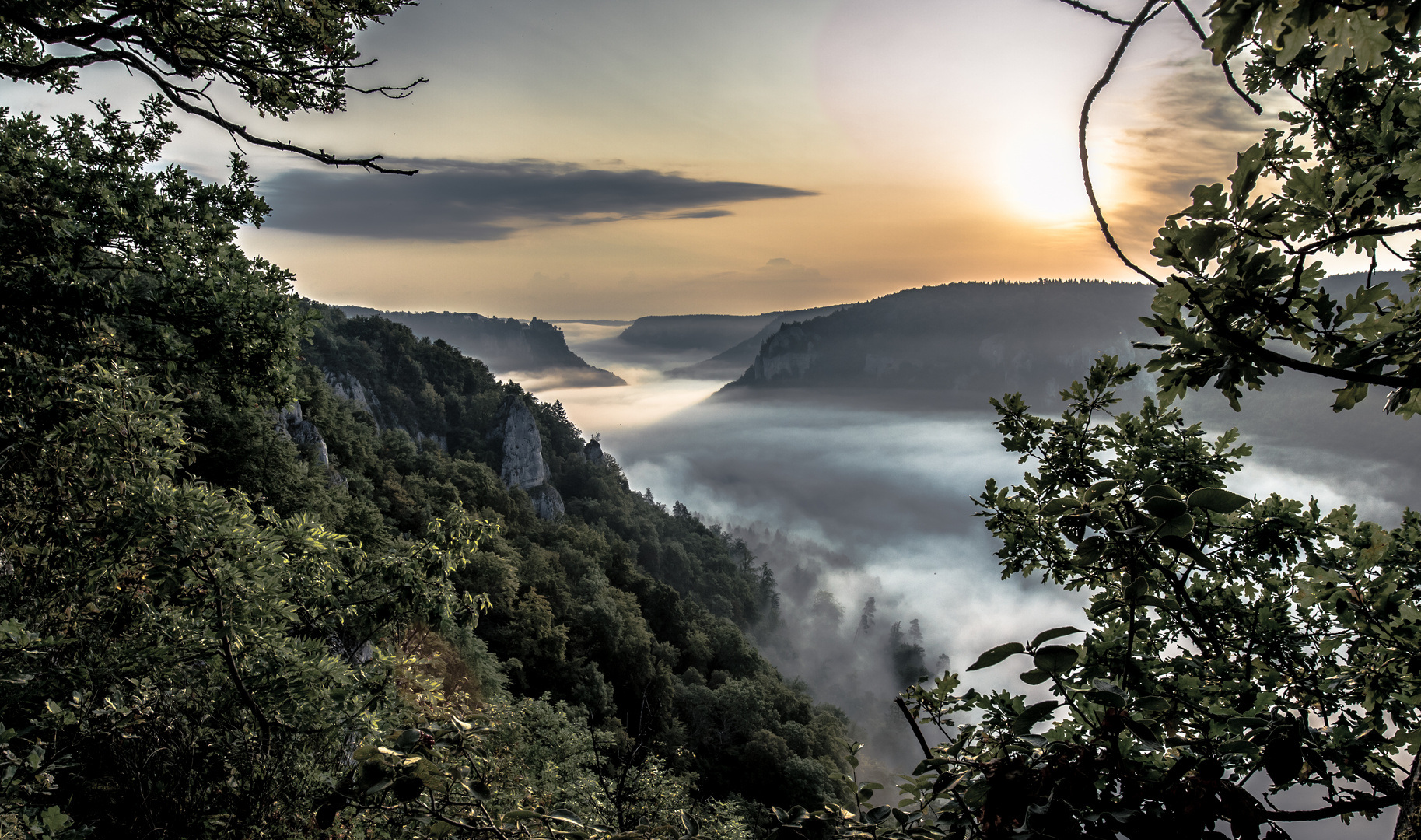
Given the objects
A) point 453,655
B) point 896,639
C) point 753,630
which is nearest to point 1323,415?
point 896,639

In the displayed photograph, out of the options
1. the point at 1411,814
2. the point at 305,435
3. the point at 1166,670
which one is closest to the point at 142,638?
the point at 1166,670

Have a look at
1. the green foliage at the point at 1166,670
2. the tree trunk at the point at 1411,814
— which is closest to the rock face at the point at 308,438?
the green foliage at the point at 1166,670

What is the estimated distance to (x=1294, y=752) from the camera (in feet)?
4.53

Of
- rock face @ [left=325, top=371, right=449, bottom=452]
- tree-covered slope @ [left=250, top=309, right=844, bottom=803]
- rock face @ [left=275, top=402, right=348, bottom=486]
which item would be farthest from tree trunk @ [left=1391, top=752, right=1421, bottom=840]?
rock face @ [left=325, top=371, right=449, bottom=452]

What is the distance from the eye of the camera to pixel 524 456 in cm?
9750

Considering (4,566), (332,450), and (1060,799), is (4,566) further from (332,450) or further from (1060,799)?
(332,450)

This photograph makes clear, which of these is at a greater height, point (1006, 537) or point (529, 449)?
point (1006, 537)

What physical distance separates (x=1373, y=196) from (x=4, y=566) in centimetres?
974

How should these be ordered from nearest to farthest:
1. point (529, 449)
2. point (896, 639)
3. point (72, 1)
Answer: point (72, 1), point (529, 449), point (896, 639)

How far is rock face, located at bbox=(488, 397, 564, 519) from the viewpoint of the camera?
→ 93.1 m

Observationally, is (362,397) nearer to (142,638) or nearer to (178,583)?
(142,638)

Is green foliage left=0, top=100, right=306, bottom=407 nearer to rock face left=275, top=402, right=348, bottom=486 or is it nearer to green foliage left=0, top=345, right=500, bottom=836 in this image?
green foliage left=0, top=345, right=500, bottom=836

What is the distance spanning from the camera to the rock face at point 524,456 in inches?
3664

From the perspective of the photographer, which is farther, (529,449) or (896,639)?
(896,639)
